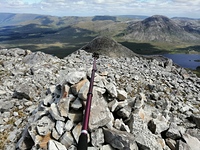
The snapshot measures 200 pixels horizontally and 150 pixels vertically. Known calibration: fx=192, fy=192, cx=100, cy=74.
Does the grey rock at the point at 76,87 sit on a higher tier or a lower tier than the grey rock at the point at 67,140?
higher

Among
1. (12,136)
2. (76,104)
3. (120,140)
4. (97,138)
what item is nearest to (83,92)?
(76,104)

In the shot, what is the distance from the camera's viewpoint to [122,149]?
8.70 metres

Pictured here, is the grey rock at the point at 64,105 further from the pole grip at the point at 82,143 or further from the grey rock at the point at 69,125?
the pole grip at the point at 82,143

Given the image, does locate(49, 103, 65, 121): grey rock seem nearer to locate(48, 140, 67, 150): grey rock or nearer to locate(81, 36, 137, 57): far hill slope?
locate(48, 140, 67, 150): grey rock

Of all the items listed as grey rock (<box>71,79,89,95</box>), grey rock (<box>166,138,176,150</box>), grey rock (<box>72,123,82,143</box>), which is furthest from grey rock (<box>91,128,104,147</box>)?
grey rock (<box>166,138,176,150</box>)

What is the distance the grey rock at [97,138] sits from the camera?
886cm

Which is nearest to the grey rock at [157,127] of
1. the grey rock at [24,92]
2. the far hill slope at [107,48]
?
the grey rock at [24,92]

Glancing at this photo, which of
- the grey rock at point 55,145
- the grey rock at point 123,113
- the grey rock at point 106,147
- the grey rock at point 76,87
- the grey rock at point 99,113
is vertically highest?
the grey rock at point 76,87

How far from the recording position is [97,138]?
892 centimetres

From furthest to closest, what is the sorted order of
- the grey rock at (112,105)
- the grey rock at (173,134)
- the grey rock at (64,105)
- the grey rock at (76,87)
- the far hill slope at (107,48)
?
1. the far hill slope at (107,48)
2. the grey rock at (76,87)
3. the grey rock at (112,105)
4. the grey rock at (173,134)
5. the grey rock at (64,105)

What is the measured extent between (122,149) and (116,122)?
1571 mm

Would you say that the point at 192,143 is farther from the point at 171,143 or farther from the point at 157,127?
the point at 157,127

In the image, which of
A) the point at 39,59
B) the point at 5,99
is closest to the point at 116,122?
the point at 5,99

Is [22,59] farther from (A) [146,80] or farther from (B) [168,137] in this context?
(B) [168,137]
